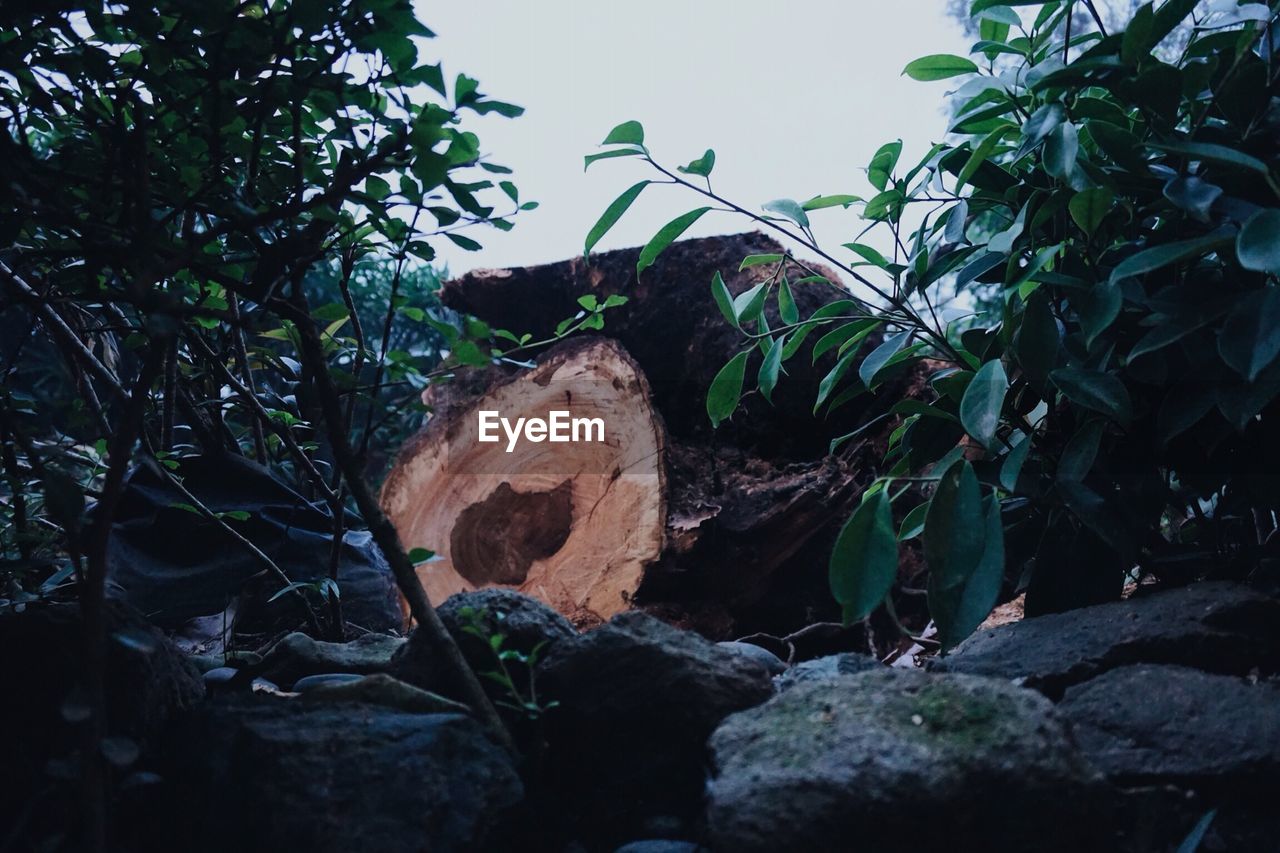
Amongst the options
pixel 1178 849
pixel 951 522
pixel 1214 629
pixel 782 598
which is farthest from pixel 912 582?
pixel 1178 849

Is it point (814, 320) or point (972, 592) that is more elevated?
point (814, 320)

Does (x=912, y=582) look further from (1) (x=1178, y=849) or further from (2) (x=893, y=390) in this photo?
(1) (x=1178, y=849)

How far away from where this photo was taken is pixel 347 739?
816 millimetres

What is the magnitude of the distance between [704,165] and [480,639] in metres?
0.77

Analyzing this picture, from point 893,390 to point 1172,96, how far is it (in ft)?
3.66

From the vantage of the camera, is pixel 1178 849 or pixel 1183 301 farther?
pixel 1183 301

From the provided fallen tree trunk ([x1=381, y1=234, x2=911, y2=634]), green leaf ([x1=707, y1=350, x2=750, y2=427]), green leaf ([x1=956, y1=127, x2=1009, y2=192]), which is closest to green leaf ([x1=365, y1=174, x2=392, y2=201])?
green leaf ([x1=707, y1=350, x2=750, y2=427])

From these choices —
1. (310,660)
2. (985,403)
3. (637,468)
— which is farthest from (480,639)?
(637,468)

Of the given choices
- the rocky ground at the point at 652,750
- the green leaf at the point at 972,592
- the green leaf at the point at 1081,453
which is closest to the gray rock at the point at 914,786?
the rocky ground at the point at 652,750

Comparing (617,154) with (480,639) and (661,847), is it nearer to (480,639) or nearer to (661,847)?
(480,639)

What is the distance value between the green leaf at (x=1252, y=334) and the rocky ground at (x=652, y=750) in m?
0.33

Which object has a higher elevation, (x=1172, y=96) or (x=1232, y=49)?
(x=1232, y=49)

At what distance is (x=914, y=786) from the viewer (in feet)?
2.32

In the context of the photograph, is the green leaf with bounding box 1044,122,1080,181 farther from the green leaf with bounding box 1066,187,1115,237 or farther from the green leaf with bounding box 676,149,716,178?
the green leaf with bounding box 676,149,716,178
